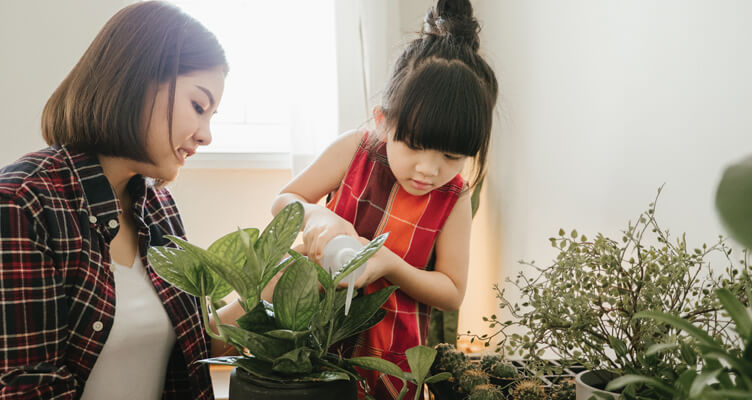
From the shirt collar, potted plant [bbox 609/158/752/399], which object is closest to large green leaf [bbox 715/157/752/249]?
potted plant [bbox 609/158/752/399]

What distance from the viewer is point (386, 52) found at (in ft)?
7.11

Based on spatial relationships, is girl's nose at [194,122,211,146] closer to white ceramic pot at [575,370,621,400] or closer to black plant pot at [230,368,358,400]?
black plant pot at [230,368,358,400]

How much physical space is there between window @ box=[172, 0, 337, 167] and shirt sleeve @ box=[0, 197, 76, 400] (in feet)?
5.19

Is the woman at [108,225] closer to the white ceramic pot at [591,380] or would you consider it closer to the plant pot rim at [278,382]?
the plant pot rim at [278,382]

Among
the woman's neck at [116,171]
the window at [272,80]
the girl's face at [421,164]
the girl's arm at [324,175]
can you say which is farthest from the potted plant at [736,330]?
the window at [272,80]

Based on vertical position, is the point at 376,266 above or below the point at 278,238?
below

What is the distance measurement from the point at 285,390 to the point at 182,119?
0.54 metres

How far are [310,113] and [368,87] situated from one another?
302mm

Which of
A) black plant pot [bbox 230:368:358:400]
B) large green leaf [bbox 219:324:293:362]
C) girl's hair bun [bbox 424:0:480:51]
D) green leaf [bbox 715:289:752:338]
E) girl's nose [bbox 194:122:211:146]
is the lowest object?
black plant pot [bbox 230:368:358:400]

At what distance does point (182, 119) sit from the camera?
86 centimetres

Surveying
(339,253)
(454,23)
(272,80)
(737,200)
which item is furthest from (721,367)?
(272,80)

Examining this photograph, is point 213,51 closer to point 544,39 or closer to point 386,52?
point 544,39

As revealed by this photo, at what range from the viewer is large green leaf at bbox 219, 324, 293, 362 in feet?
1.62

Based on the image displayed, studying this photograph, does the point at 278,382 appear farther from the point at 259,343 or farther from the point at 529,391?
the point at 529,391
